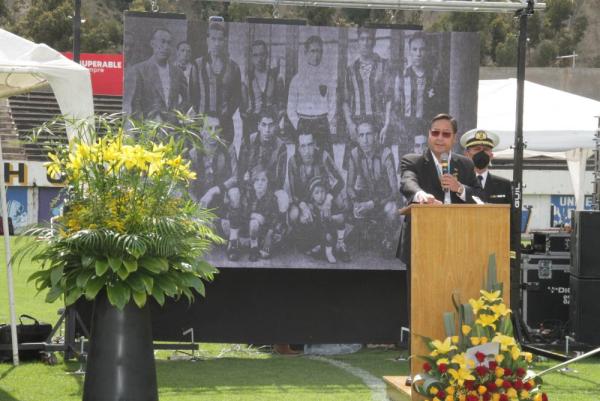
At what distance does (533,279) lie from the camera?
11.8 meters

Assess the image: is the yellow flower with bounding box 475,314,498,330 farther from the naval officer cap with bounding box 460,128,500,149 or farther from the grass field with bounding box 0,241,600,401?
the naval officer cap with bounding box 460,128,500,149

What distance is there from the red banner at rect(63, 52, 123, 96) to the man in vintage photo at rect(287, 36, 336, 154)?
38826mm

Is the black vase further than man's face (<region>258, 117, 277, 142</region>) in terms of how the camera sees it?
No

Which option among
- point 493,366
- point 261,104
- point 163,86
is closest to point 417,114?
point 261,104

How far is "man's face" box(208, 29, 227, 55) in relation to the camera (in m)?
9.51

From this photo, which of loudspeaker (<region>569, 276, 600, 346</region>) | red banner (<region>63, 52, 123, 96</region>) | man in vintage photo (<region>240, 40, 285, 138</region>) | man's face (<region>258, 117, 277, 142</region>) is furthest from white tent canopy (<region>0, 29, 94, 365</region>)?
red banner (<region>63, 52, 123, 96</region>)

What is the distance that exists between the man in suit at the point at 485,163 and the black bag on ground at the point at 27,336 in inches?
158

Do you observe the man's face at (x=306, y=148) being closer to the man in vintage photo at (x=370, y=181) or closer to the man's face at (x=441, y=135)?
the man in vintage photo at (x=370, y=181)

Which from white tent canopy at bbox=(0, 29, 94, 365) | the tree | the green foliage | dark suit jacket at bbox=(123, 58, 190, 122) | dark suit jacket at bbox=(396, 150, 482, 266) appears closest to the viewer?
the green foliage

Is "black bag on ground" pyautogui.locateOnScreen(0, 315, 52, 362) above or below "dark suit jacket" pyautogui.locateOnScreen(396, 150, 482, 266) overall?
below

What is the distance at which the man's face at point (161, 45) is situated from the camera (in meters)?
9.44

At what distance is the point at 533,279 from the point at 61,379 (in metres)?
5.31

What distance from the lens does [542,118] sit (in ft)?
49.8

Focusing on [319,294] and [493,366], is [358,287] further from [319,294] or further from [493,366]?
[493,366]
